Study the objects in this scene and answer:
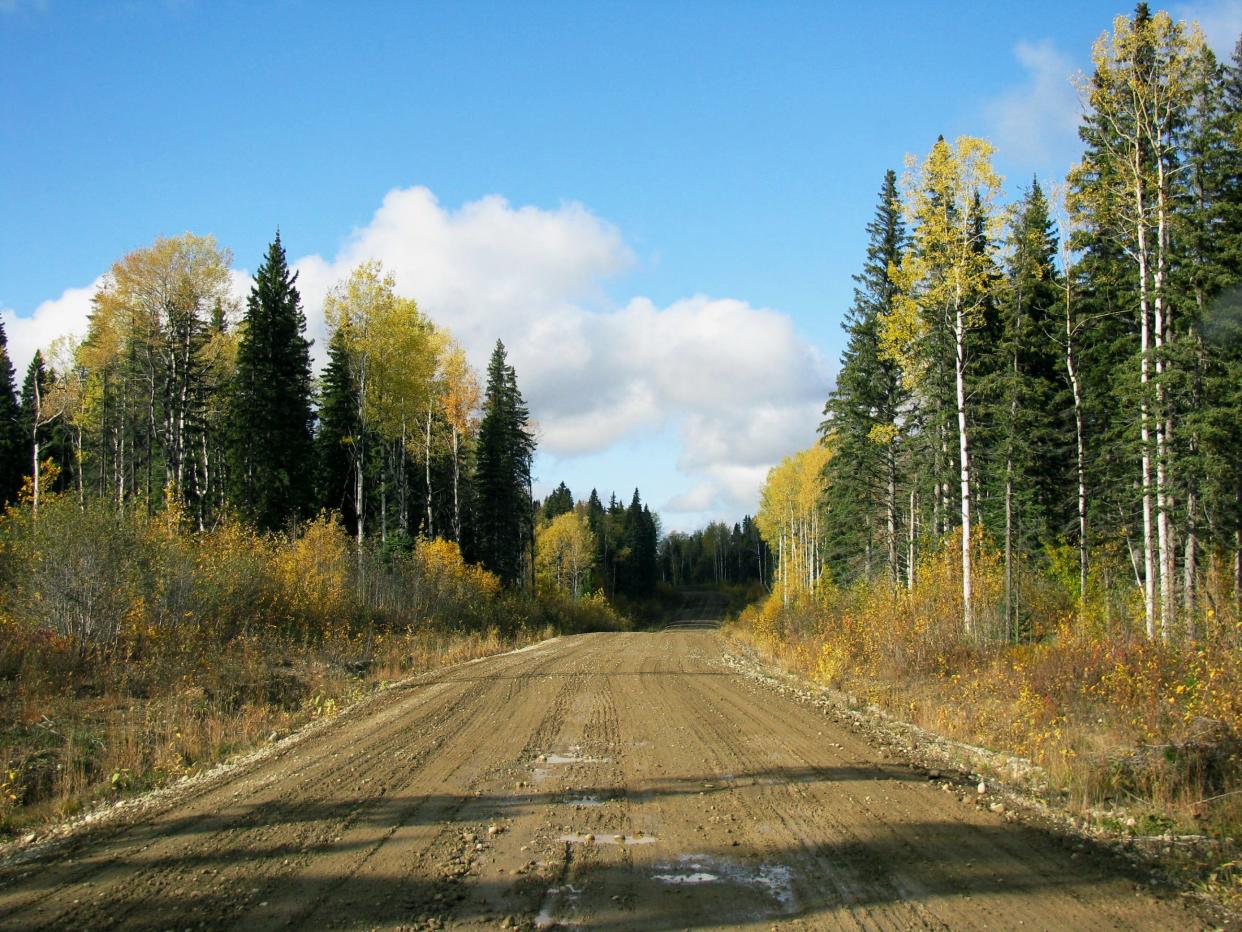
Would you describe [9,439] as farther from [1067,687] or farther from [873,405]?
[1067,687]

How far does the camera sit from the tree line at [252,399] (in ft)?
104

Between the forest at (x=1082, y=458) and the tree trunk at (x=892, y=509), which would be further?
the tree trunk at (x=892, y=509)

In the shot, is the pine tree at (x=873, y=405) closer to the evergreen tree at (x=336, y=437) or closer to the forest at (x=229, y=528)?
the forest at (x=229, y=528)

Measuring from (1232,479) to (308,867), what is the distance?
64.2ft

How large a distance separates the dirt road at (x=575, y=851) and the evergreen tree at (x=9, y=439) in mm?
44400

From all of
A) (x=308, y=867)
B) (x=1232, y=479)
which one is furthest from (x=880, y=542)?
(x=308, y=867)

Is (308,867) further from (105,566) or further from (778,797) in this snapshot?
(105,566)

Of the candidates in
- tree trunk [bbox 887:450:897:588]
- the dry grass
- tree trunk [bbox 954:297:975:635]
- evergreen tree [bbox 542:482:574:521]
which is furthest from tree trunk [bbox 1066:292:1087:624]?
evergreen tree [bbox 542:482:574:521]

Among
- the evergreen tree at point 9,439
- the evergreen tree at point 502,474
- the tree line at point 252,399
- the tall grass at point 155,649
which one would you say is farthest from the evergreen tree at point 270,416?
the evergreen tree at point 9,439

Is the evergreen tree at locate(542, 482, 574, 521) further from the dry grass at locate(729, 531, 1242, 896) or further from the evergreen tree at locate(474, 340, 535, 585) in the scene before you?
the dry grass at locate(729, 531, 1242, 896)

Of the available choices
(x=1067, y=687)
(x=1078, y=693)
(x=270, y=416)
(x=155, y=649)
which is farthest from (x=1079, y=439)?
(x=270, y=416)

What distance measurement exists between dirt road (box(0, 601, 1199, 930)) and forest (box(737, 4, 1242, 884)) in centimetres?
195

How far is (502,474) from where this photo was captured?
50.6 meters

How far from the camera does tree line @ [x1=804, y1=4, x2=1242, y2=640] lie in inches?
675
